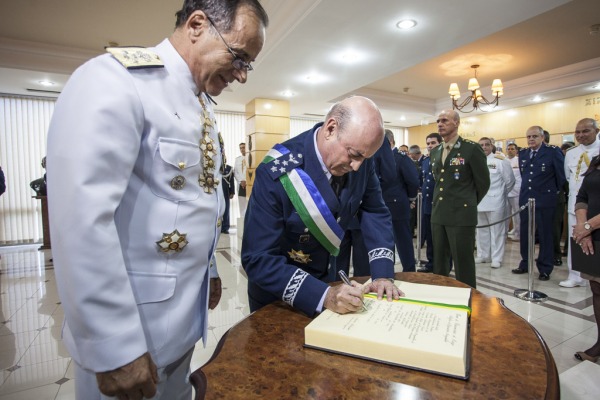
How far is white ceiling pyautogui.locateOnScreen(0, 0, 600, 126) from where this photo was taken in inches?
150

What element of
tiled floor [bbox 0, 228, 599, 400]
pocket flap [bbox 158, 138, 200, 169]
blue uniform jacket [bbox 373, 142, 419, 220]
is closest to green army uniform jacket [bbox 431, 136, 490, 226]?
blue uniform jacket [bbox 373, 142, 419, 220]

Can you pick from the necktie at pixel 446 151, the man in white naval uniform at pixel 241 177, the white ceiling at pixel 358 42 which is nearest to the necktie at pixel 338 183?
the necktie at pixel 446 151

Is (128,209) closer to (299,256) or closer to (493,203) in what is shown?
(299,256)

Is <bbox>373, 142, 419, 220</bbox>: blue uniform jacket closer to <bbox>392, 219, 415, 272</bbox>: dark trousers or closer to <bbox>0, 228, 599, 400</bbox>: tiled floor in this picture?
<bbox>392, 219, 415, 272</bbox>: dark trousers

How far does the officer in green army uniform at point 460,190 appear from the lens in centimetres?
304

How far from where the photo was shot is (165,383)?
895 mm

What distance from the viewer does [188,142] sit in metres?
0.82

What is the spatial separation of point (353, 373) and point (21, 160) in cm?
890

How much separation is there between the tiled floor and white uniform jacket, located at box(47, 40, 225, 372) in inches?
62.6

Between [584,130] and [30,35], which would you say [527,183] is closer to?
[584,130]

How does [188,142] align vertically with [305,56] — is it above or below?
below

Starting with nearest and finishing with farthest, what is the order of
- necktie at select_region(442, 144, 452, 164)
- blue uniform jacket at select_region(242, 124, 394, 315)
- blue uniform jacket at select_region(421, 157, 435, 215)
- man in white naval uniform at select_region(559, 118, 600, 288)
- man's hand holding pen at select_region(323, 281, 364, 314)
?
man's hand holding pen at select_region(323, 281, 364, 314) < blue uniform jacket at select_region(242, 124, 394, 315) < necktie at select_region(442, 144, 452, 164) < man in white naval uniform at select_region(559, 118, 600, 288) < blue uniform jacket at select_region(421, 157, 435, 215)

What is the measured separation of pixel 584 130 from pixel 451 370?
13.6ft

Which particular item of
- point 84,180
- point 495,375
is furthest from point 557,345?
point 84,180
